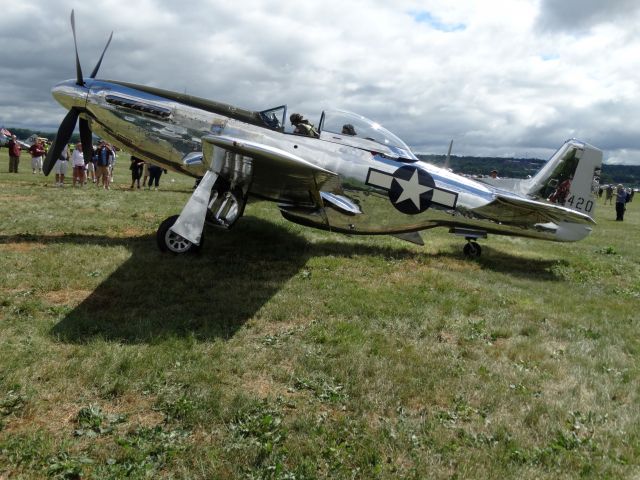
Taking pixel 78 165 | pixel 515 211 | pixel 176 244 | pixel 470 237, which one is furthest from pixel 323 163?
pixel 78 165

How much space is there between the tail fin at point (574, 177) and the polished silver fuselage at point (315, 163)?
965 millimetres

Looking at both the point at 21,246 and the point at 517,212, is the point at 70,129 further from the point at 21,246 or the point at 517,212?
the point at 517,212

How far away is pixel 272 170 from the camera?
6.54 metres

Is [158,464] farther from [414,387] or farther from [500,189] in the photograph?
[500,189]

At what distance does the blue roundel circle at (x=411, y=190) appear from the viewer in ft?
26.6

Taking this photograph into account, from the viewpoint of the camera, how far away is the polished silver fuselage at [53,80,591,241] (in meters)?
7.86

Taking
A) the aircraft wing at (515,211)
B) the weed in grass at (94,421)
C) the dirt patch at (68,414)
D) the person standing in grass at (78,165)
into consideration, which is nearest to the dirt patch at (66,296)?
the dirt patch at (68,414)

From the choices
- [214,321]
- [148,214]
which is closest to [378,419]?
[214,321]

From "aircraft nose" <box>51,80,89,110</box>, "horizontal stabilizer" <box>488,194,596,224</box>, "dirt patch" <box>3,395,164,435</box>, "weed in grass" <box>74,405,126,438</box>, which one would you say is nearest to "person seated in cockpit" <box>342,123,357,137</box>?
"horizontal stabilizer" <box>488,194,596,224</box>

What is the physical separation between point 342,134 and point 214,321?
181 inches

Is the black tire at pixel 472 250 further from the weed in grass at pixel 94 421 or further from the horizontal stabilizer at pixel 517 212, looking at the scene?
the weed in grass at pixel 94 421

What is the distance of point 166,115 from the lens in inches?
309

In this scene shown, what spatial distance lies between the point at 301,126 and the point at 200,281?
3.51 meters

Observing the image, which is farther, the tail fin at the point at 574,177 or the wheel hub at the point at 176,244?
the tail fin at the point at 574,177
